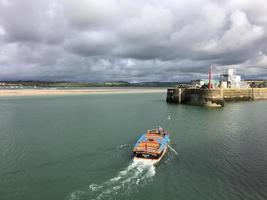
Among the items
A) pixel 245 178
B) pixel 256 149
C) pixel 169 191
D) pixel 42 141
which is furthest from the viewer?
pixel 42 141

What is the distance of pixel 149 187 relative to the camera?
21297mm

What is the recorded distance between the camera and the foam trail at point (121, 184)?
779 inches

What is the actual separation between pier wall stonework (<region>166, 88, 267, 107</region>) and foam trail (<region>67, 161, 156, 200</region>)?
2550 inches

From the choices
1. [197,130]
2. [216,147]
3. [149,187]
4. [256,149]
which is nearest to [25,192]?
[149,187]

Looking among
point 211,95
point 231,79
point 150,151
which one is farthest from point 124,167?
point 231,79

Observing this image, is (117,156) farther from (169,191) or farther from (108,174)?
(169,191)

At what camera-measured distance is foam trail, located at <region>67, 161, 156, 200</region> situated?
65.0 feet

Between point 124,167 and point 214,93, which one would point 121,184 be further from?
point 214,93

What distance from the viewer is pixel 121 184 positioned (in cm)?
2162

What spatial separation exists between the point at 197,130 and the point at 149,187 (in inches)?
1019

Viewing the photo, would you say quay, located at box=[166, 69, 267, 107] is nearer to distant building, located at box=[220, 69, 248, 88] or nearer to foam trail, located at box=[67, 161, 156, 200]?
distant building, located at box=[220, 69, 248, 88]

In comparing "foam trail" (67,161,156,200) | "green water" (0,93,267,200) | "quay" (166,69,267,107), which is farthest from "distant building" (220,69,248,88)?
"foam trail" (67,161,156,200)

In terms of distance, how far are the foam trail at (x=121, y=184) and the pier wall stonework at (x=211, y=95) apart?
212ft

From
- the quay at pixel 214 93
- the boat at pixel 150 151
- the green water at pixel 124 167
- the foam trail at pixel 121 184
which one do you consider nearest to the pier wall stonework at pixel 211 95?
the quay at pixel 214 93
